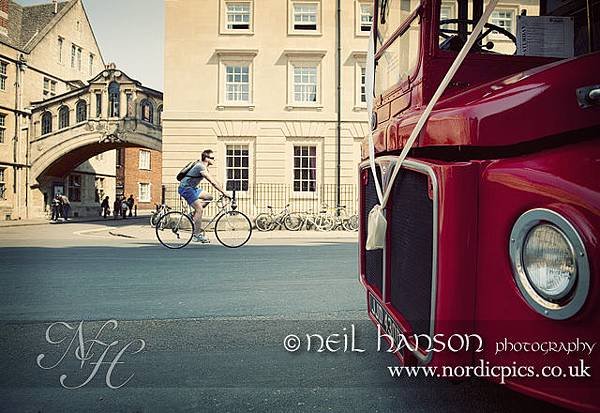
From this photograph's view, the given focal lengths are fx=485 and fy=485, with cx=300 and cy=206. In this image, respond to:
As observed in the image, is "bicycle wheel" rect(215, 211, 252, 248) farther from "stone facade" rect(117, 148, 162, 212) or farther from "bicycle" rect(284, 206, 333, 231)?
"stone facade" rect(117, 148, 162, 212)

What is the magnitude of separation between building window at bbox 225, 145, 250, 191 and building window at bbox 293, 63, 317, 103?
360cm

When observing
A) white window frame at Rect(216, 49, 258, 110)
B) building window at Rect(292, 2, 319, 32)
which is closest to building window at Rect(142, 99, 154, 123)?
white window frame at Rect(216, 49, 258, 110)

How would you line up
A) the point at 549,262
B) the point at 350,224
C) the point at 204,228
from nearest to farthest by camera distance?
the point at 549,262, the point at 204,228, the point at 350,224

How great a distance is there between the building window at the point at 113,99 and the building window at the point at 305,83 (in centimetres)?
1072

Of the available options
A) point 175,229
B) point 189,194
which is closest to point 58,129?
point 175,229

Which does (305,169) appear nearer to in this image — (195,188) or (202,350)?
(195,188)

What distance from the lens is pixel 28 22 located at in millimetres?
7145

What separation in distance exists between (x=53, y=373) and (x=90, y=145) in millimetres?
A: 30168

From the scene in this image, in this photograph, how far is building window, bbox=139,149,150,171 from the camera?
168ft

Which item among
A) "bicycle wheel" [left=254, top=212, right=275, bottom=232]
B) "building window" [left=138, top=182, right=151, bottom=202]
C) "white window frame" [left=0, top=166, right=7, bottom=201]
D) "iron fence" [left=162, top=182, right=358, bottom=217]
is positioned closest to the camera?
"bicycle wheel" [left=254, top=212, right=275, bottom=232]

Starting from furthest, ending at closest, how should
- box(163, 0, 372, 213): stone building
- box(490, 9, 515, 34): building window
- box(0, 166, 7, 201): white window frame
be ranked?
box(0, 166, 7, 201): white window frame
box(163, 0, 372, 213): stone building
box(490, 9, 515, 34): building window

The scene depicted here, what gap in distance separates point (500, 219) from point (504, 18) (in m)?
1.49

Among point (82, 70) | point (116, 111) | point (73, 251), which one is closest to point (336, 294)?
point (82, 70)

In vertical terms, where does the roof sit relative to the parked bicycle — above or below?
above
